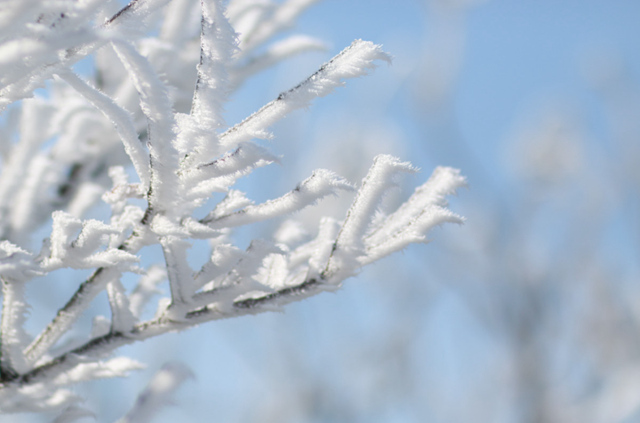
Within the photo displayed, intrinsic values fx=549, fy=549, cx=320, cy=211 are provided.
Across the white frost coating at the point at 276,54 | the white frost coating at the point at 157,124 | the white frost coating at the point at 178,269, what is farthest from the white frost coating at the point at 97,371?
the white frost coating at the point at 276,54

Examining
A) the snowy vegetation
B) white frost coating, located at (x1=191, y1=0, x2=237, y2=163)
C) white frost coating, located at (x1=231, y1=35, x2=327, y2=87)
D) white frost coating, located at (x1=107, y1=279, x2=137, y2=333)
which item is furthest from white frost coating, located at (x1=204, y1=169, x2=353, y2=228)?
white frost coating, located at (x1=231, y1=35, x2=327, y2=87)

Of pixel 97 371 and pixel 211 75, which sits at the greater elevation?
pixel 211 75

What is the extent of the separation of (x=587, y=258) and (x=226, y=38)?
432 cm

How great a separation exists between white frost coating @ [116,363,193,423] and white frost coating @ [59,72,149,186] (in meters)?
0.39

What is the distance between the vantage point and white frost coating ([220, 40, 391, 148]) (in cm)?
71

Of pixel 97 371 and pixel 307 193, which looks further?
pixel 97 371

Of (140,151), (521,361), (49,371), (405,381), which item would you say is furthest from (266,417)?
(140,151)

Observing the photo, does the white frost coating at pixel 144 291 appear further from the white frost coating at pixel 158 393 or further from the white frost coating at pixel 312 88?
the white frost coating at pixel 312 88

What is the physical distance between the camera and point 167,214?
726mm

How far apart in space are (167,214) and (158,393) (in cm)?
36

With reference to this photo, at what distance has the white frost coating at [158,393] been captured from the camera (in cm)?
88

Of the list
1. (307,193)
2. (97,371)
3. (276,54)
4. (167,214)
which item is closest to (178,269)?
(167,214)

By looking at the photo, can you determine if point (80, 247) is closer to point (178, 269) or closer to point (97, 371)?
point (178, 269)

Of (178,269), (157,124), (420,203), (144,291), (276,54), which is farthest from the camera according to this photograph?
(276,54)
